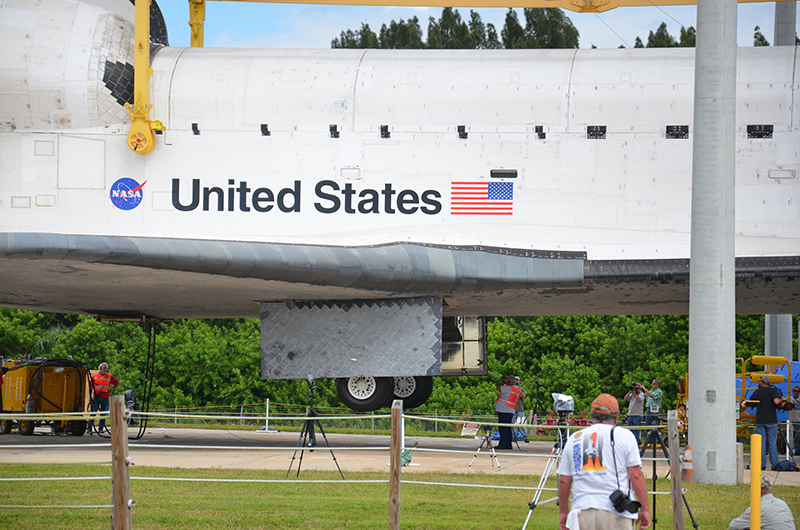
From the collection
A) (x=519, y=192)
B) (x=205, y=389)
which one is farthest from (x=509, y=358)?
(x=519, y=192)

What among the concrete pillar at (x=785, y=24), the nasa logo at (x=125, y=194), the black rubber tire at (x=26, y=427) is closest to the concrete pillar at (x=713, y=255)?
the nasa logo at (x=125, y=194)

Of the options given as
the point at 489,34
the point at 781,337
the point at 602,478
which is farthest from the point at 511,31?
the point at 602,478

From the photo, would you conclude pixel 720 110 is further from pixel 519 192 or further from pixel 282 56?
pixel 282 56

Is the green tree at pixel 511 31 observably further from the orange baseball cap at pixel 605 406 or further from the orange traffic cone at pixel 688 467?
the orange baseball cap at pixel 605 406

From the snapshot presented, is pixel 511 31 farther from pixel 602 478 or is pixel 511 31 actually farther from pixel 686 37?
pixel 602 478

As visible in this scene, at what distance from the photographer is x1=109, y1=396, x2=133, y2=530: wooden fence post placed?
5316mm

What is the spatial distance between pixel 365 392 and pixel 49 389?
19.9 feet

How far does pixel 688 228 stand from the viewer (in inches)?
402

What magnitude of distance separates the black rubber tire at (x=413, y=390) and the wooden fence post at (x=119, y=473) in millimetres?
7690

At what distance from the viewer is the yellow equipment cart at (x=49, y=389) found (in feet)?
47.1

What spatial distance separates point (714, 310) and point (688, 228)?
192cm

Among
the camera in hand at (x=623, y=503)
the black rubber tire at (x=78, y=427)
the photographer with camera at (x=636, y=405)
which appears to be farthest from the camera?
the black rubber tire at (x=78, y=427)

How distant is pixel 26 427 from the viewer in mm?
14477

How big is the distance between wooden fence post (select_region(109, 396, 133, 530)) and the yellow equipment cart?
Result: 9.55 meters
